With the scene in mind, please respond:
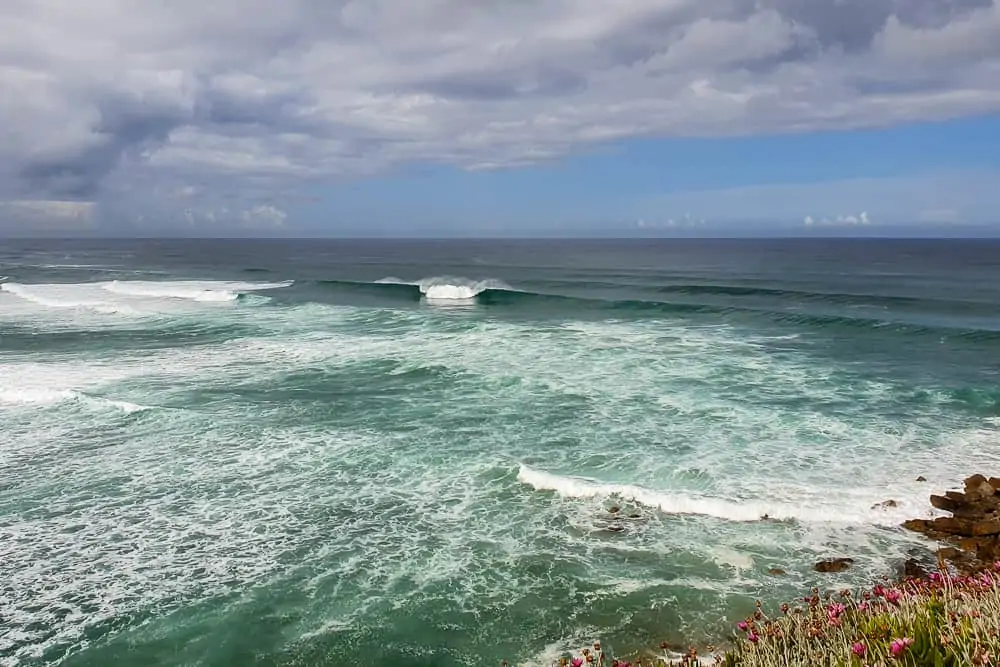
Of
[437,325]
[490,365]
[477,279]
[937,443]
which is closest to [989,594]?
[937,443]

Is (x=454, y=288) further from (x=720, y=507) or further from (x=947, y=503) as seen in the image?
(x=947, y=503)

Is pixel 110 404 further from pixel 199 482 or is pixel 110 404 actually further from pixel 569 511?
pixel 569 511

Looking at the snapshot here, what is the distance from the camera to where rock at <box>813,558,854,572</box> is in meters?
8.48

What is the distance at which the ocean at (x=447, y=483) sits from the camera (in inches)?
304

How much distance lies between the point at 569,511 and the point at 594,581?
2078 millimetres

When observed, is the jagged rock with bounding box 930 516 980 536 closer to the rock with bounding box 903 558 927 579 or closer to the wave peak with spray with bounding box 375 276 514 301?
the rock with bounding box 903 558 927 579

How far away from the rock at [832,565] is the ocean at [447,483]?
10 centimetres

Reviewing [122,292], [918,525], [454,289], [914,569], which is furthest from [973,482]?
[122,292]

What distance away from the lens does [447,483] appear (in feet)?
37.8

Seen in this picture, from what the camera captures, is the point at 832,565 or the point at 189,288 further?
the point at 189,288

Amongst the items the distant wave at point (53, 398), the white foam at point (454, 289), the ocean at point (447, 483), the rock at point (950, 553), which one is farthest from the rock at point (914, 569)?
the white foam at point (454, 289)

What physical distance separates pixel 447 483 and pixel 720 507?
4597 mm

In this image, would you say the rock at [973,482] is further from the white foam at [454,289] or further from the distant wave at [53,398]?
the white foam at [454,289]

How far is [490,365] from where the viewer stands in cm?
2089
